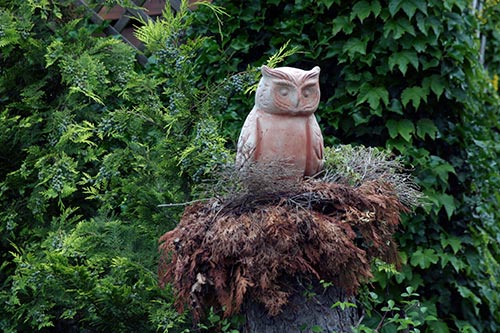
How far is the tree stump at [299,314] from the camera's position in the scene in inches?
106

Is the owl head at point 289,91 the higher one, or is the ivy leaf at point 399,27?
the owl head at point 289,91

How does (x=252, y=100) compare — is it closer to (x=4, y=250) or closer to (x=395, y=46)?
(x=395, y=46)

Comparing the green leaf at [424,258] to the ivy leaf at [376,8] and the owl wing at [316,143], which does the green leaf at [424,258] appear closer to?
the ivy leaf at [376,8]

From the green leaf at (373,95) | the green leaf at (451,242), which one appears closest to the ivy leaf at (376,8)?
the green leaf at (373,95)

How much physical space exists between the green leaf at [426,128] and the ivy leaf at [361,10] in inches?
25.0

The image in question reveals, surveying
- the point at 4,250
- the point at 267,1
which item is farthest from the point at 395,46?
the point at 4,250

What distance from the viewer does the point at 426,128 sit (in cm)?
409

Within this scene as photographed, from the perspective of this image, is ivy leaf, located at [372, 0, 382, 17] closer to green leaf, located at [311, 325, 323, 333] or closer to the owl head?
the owl head

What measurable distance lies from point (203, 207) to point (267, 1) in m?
1.91

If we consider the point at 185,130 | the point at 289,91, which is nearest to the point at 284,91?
the point at 289,91

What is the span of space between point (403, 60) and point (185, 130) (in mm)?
1302

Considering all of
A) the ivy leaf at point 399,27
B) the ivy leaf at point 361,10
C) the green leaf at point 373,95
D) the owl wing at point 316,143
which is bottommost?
the green leaf at point 373,95

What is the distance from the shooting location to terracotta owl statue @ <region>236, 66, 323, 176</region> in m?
2.75

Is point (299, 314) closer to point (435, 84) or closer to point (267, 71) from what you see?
point (267, 71)
